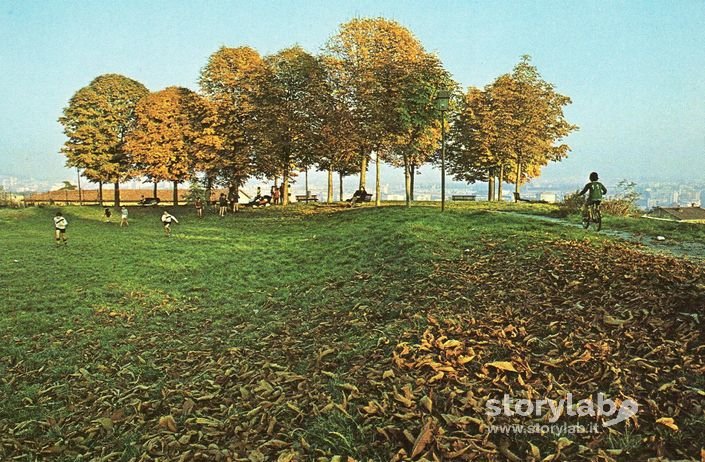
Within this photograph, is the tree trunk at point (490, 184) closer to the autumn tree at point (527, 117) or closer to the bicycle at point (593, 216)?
the autumn tree at point (527, 117)

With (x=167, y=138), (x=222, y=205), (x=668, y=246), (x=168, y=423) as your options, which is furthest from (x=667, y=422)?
(x=167, y=138)

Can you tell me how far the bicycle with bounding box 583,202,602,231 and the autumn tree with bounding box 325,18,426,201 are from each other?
14160mm

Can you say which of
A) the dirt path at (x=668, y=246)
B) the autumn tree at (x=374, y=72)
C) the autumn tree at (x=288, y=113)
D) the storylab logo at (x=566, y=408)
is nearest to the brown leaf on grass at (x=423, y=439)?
the storylab logo at (x=566, y=408)

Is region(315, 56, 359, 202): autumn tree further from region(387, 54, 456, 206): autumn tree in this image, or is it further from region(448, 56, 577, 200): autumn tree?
region(448, 56, 577, 200): autumn tree

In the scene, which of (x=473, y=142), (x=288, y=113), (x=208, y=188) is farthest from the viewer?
(x=473, y=142)

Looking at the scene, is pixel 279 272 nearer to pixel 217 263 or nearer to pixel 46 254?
pixel 217 263

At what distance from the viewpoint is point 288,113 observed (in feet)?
114

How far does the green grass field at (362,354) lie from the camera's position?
4191 millimetres

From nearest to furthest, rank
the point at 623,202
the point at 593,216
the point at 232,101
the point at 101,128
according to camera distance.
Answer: the point at 593,216 < the point at 623,202 < the point at 232,101 < the point at 101,128

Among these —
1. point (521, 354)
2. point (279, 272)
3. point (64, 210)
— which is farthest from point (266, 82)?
point (521, 354)

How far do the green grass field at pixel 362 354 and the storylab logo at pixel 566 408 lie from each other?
11 centimetres

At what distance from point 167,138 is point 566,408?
4191cm

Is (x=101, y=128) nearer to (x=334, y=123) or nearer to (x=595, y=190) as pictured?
(x=334, y=123)

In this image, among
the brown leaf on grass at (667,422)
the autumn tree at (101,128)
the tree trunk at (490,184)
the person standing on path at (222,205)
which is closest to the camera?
the brown leaf on grass at (667,422)
